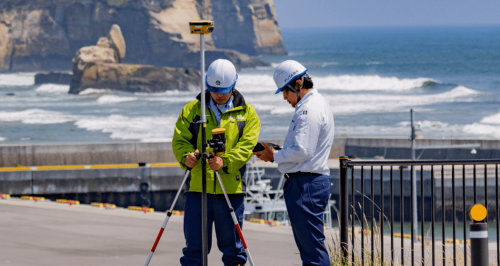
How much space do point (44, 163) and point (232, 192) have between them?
15.3 meters

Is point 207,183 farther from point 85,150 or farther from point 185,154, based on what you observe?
point 85,150

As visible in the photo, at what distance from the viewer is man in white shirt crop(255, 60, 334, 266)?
4391 millimetres

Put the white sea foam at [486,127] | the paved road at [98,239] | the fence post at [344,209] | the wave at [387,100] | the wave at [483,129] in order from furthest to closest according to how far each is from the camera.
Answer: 1. the wave at [387,100]
2. the white sea foam at [486,127]
3. the wave at [483,129]
4. the paved road at [98,239]
5. the fence post at [344,209]

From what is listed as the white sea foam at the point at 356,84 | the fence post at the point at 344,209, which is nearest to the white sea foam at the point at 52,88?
the white sea foam at the point at 356,84

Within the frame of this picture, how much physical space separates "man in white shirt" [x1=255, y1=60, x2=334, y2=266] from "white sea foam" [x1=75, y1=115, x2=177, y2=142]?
32.4 metres

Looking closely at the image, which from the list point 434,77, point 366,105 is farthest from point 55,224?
point 434,77

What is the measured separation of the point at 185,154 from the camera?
15.0 feet

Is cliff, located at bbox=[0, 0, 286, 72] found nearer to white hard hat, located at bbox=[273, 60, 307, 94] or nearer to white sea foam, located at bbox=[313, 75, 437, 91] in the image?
white sea foam, located at bbox=[313, 75, 437, 91]

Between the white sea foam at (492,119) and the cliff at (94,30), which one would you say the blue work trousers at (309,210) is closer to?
the white sea foam at (492,119)

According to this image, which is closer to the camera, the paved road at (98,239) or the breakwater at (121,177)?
the paved road at (98,239)

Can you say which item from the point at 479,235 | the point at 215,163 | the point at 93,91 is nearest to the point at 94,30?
the point at 93,91

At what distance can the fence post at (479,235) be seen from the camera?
3.75m

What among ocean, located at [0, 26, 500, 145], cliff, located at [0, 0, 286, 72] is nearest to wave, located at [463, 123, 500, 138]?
ocean, located at [0, 26, 500, 145]

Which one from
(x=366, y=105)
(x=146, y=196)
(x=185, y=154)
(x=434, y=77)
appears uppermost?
(x=434, y=77)
